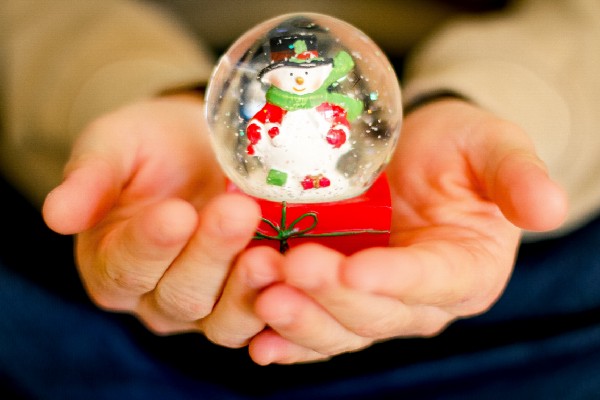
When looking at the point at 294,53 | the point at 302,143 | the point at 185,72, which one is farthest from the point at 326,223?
the point at 185,72

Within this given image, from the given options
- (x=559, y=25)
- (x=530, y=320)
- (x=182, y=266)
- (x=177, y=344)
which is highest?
(x=559, y=25)

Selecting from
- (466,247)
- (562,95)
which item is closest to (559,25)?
(562,95)

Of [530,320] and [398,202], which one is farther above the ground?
[398,202]

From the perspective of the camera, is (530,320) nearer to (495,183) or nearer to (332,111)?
(495,183)

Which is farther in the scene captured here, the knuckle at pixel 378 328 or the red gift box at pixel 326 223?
the red gift box at pixel 326 223

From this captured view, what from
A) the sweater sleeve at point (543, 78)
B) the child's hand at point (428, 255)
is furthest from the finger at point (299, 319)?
the sweater sleeve at point (543, 78)

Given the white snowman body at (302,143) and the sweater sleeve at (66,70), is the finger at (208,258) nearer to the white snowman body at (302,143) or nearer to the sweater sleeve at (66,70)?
the white snowman body at (302,143)
